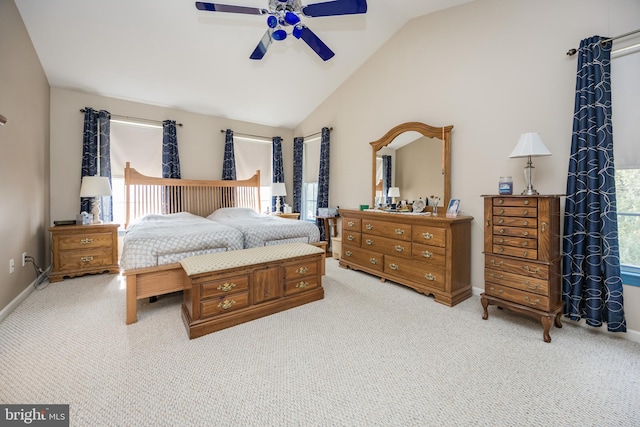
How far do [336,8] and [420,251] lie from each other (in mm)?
2576

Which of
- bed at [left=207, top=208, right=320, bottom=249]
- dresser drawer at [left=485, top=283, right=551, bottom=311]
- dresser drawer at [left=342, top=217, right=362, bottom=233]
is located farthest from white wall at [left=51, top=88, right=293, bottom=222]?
dresser drawer at [left=485, top=283, right=551, bottom=311]

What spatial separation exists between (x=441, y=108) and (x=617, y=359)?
9.47ft

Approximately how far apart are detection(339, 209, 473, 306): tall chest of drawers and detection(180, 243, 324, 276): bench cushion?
111cm

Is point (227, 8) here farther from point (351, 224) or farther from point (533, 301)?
point (533, 301)

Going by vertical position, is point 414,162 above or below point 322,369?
above

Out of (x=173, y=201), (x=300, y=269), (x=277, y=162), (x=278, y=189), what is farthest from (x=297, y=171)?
(x=300, y=269)

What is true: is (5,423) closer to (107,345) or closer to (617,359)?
(107,345)

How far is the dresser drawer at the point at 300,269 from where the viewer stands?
273 cm

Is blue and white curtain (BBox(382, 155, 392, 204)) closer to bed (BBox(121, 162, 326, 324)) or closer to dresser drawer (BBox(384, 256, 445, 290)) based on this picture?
dresser drawer (BBox(384, 256, 445, 290))

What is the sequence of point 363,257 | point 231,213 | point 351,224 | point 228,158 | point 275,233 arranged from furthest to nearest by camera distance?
point 228,158 → point 231,213 → point 351,224 → point 363,257 → point 275,233

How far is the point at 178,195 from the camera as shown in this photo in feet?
15.6

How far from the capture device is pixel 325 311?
2.70 meters

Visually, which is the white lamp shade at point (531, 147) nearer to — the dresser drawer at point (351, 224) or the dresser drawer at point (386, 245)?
the dresser drawer at point (386, 245)

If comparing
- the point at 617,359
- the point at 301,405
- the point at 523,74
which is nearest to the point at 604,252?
the point at 617,359
